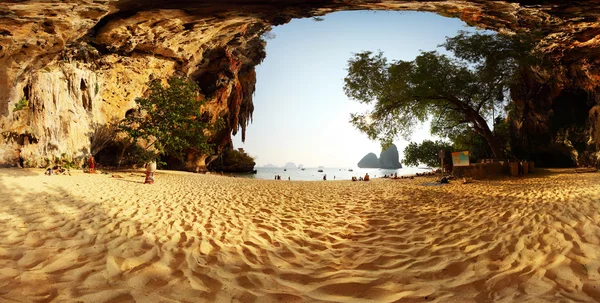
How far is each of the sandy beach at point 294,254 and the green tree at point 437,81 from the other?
1298 cm

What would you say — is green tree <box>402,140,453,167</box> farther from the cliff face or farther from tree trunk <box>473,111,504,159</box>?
tree trunk <box>473,111,504,159</box>

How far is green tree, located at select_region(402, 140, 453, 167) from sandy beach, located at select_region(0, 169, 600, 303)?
105ft

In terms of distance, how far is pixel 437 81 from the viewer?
17.3 m

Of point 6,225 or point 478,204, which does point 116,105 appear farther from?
point 478,204

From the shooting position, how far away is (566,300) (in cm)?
229

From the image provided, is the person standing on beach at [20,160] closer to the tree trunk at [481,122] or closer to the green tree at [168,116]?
the green tree at [168,116]

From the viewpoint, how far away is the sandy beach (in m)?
2.61

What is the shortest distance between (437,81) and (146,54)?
22609 millimetres

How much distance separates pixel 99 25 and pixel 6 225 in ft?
47.0

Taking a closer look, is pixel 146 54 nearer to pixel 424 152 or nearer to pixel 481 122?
pixel 481 122

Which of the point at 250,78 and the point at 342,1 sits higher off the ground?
the point at 250,78

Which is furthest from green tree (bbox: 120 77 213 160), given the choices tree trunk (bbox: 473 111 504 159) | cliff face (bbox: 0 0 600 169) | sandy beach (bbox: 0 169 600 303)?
tree trunk (bbox: 473 111 504 159)

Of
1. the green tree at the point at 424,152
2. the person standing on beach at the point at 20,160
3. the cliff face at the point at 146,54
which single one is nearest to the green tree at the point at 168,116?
the cliff face at the point at 146,54

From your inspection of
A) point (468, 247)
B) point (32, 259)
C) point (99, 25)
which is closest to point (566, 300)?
point (468, 247)
